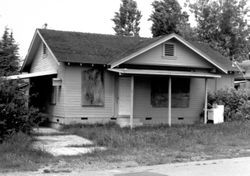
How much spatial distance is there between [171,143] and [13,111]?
5.79 metres

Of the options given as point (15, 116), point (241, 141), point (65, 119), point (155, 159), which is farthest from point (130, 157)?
point (65, 119)

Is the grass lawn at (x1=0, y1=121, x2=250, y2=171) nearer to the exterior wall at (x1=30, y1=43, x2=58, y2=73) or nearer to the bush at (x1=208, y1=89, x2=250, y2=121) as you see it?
the bush at (x1=208, y1=89, x2=250, y2=121)

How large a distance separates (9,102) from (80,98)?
256 inches

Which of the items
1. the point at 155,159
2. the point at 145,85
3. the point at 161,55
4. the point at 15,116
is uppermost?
the point at 161,55

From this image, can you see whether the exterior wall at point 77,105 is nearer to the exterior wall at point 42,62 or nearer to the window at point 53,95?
the exterior wall at point 42,62

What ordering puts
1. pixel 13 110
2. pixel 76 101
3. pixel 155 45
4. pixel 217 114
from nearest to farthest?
pixel 13 110 → pixel 76 101 → pixel 155 45 → pixel 217 114

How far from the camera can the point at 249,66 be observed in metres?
49.2

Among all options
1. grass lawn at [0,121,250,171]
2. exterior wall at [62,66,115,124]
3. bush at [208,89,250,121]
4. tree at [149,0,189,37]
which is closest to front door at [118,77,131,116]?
exterior wall at [62,66,115,124]

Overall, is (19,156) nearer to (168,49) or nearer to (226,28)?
(168,49)

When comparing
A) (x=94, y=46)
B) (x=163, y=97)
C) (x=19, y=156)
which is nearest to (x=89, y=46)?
(x=94, y=46)

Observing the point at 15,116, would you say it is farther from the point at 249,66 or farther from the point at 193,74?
the point at 249,66

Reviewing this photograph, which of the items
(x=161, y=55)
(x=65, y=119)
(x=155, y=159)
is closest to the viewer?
(x=155, y=159)

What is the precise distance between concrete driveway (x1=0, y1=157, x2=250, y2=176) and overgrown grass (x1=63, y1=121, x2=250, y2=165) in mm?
748

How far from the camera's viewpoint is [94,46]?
2200 centimetres
